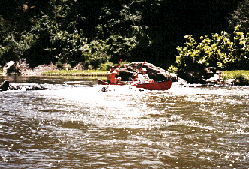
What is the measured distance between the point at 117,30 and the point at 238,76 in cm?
2255

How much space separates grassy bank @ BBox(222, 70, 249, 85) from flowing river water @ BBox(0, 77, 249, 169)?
63.5 ft

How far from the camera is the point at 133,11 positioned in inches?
2304

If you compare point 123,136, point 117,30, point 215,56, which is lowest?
point 123,136

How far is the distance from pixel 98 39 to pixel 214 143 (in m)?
45.9

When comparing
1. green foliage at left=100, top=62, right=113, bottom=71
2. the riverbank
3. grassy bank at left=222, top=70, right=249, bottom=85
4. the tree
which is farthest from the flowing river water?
the tree

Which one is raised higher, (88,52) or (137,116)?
(88,52)

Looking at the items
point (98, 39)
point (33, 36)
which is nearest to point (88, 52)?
point (98, 39)

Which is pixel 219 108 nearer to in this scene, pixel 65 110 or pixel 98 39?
pixel 65 110

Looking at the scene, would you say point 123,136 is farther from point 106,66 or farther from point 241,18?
point 241,18

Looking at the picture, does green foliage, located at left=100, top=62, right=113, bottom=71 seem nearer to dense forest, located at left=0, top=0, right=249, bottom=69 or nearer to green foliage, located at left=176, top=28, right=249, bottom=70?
dense forest, located at left=0, top=0, right=249, bottom=69

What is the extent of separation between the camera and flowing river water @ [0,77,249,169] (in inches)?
383

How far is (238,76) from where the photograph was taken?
3966 centimetres

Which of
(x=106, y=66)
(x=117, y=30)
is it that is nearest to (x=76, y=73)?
(x=106, y=66)

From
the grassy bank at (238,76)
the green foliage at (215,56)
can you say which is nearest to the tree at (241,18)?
the green foliage at (215,56)
